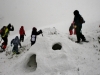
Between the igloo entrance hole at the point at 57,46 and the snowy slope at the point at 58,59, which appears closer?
the snowy slope at the point at 58,59

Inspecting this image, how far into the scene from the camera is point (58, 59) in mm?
7305

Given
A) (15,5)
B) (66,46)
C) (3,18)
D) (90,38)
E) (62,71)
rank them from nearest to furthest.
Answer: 1. (62,71)
2. (66,46)
3. (90,38)
4. (3,18)
5. (15,5)

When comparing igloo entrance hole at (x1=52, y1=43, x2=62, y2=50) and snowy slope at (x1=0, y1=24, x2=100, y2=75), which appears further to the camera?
igloo entrance hole at (x1=52, y1=43, x2=62, y2=50)

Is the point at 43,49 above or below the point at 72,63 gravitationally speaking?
above

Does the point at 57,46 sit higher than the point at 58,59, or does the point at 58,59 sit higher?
the point at 57,46

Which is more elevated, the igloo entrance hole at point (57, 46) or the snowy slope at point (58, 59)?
Answer: the igloo entrance hole at point (57, 46)

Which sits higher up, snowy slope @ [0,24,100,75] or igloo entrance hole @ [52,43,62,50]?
igloo entrance hole @ [52,43,62,50]

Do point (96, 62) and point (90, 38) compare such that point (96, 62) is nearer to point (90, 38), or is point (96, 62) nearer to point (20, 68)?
point (90, 38)

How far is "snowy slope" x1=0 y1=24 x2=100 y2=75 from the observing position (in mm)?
6783

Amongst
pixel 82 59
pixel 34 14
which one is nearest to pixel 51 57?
pixel 82 59

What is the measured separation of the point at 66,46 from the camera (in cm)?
816

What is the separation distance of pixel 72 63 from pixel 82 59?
31.3 inches

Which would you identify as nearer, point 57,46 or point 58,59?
point 58,59

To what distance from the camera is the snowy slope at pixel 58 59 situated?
678cm
